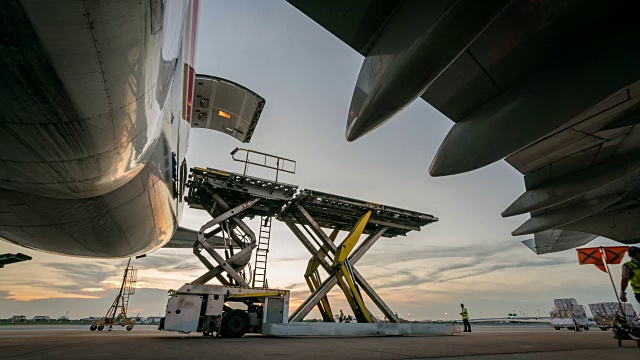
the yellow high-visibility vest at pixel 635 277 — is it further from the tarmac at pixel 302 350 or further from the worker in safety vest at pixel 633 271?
the tarmac at pixel 302 350

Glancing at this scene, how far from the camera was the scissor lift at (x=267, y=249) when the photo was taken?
31.2 ft

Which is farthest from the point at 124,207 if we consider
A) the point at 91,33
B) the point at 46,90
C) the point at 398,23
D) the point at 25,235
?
the point at 398,23

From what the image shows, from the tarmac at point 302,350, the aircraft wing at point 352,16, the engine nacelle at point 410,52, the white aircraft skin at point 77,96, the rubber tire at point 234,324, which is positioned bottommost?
the tarmac at point 302,350

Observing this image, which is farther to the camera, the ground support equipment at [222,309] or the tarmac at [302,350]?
the ground support equipment at [222,309]

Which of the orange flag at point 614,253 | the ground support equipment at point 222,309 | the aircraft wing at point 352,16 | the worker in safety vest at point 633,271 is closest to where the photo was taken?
the aircraft wing at point 352,16

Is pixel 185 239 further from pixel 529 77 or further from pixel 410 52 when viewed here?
pixel 529 77

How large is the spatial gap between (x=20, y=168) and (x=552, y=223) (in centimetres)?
1123

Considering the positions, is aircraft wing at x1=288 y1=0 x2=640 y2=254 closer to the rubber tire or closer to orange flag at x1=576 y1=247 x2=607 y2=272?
orange flag at x1=576 y1=247 x2=607 y2=272

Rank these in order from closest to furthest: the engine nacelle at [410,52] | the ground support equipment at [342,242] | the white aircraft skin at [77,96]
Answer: the white aircraft skin at [77,96]
the engine nacelle at [410,52]
the ground support equipment at [342,242]

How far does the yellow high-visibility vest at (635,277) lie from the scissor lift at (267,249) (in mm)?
7300

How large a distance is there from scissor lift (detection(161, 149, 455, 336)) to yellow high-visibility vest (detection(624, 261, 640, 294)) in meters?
7.30

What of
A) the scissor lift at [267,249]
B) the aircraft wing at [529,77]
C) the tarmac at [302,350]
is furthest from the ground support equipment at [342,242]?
the aircraft wing at [529,77]

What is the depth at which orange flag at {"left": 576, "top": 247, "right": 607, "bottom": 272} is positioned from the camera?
9412 mm

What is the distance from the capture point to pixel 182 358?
4191 mm
